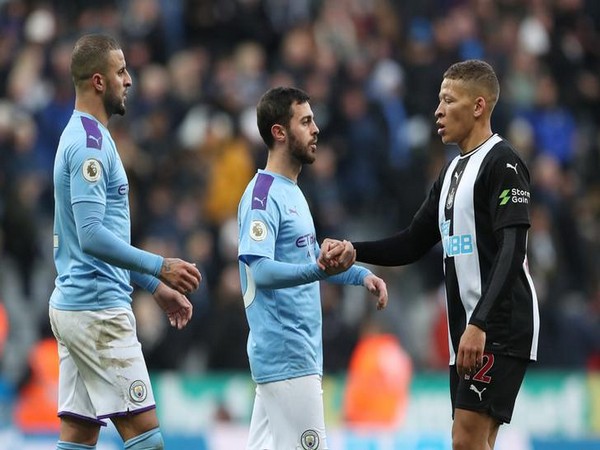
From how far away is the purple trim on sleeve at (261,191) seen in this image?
7852mm

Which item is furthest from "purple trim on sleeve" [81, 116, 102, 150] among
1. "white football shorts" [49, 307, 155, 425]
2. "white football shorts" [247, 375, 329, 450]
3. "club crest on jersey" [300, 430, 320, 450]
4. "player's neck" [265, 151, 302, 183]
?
"club crest on jersey" [300, 430, 320, 450]

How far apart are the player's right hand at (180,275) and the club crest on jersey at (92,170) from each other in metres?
0.62

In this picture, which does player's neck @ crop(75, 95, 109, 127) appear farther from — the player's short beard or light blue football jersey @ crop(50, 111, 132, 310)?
the player's short beard

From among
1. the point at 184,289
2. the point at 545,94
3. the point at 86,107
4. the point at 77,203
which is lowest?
the point at 184,289

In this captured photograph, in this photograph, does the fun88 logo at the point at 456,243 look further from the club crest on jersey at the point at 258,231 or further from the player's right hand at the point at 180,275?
the player's right hand at the point at 180,275

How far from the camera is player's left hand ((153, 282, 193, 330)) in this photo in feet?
26.1

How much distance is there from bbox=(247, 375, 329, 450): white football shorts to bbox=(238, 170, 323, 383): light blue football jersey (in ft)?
0.20

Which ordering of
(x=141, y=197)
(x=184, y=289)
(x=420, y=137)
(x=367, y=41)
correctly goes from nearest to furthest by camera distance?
1. (x=184, y=289)
2. (x=141, y=197)
3. (x=420, y=137)
4. (x=367, y=41)

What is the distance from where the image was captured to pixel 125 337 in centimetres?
771

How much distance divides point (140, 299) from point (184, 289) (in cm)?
837

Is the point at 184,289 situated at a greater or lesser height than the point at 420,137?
lesser

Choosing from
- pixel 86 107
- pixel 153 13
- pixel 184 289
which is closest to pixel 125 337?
pixel 184 289

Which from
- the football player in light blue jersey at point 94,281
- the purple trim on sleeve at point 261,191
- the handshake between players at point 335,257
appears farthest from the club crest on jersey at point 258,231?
the football player in light blue jersey at point 94,281

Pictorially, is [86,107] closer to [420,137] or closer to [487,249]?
[487,249]
